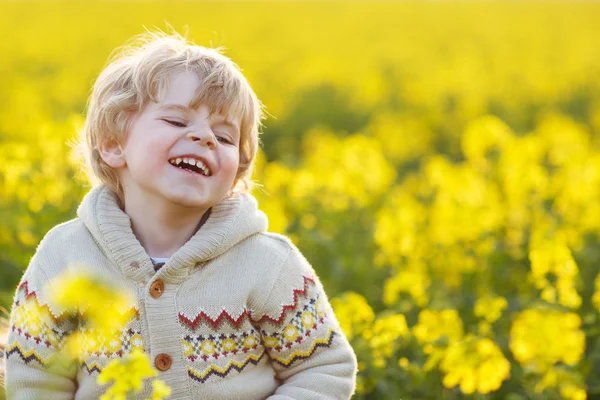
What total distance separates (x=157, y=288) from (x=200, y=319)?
0.41 feet

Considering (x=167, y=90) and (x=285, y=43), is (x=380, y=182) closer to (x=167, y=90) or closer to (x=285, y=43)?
(x=167, y=90)

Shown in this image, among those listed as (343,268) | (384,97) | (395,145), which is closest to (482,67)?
(384,97)

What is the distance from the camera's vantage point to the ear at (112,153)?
90.7 inches

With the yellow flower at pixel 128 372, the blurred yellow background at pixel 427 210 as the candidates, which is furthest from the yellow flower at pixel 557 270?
the yellow flower at pixel 128 372

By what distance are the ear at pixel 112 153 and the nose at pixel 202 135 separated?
22 centimetres

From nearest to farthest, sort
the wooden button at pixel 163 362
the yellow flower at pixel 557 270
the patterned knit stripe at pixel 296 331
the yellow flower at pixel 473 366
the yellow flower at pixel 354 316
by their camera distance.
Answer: the wooden button at pixel 163 362
the patterned knit stripe at pixel 296 331
the yellow flower at pixel 473 366
the yellow flower at pixel 354 316
the yellow flower at pixel 557 270

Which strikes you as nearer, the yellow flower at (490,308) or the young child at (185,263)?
the young child at (185,263)

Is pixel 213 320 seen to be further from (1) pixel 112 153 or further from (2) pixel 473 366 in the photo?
(2) pixel 473 366

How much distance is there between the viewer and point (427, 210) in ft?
16.6

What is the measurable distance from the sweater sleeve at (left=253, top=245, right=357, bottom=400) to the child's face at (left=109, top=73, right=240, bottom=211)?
0.29 metres

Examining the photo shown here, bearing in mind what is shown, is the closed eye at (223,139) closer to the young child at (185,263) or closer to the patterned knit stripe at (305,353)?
the young child at (185,263)

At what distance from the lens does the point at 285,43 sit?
58.5 feet

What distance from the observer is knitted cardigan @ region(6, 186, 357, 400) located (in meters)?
2.17

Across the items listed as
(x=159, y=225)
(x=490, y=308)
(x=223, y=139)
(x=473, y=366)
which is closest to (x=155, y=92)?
(x=223, y=139)
